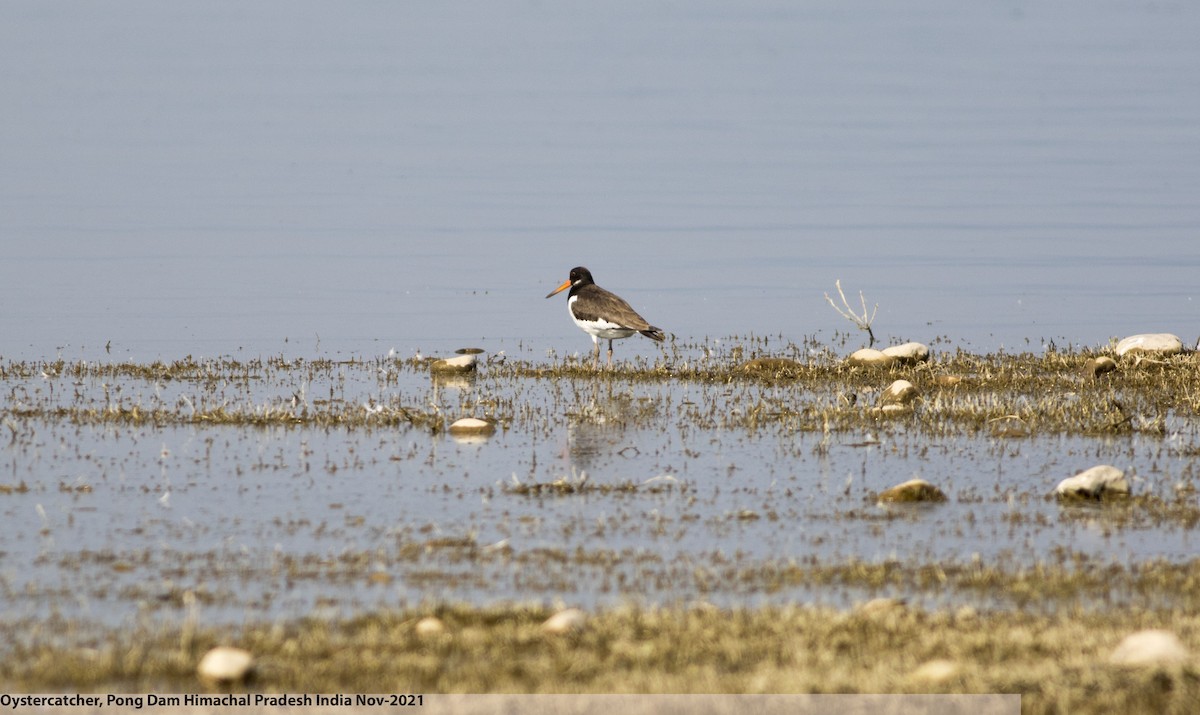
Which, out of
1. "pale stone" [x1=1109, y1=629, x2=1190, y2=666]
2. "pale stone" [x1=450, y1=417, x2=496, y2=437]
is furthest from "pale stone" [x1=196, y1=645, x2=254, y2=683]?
A: "pale stone" [x1=450, y1=417, x2=496, y2=437]

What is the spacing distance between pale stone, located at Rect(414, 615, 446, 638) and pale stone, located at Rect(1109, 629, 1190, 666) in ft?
11.6

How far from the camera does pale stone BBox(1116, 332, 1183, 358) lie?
2028cm

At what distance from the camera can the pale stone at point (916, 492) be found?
1268cm

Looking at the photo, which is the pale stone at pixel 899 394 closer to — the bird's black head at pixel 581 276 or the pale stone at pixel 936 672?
the bird's black head at pixel 581 276

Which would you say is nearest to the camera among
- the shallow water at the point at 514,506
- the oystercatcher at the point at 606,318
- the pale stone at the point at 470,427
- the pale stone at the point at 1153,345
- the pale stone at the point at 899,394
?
the shallow water at the point at 514,506

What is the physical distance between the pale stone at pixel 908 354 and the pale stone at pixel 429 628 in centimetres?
1267

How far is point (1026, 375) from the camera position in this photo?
66.1 ft

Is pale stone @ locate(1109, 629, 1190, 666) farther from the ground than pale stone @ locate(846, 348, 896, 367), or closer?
closer

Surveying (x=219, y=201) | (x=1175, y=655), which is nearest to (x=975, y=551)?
(x=1175, y=655)

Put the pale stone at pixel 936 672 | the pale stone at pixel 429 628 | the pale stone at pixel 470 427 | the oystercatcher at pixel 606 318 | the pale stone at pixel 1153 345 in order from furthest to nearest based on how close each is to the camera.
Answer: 1. the oystercatcher at pixel 606 318
2. the pale stone at pixel 1153 345
3. the pale stone at pixel 470 427
4. the pale stone at pixel 429 628
5. the pale stone at pixel 936 672

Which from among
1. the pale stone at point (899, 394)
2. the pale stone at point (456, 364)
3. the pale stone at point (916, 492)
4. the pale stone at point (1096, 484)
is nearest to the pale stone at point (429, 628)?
the pale stone at point (916, 492)

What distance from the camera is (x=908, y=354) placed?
20.7 m

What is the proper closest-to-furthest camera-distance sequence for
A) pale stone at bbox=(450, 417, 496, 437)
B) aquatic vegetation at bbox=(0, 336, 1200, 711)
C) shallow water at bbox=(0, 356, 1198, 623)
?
aquatic vegetation at bbox=(0, 336, 1200, 711), shallow water at bbox=(0, 356, 1198, 623), pale stone at bbox=(450, 417, 496, 437)

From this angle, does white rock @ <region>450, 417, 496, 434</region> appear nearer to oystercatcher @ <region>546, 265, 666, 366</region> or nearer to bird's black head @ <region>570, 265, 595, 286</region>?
oystercatcher @ <region>546, 265, 666, 366</region>
